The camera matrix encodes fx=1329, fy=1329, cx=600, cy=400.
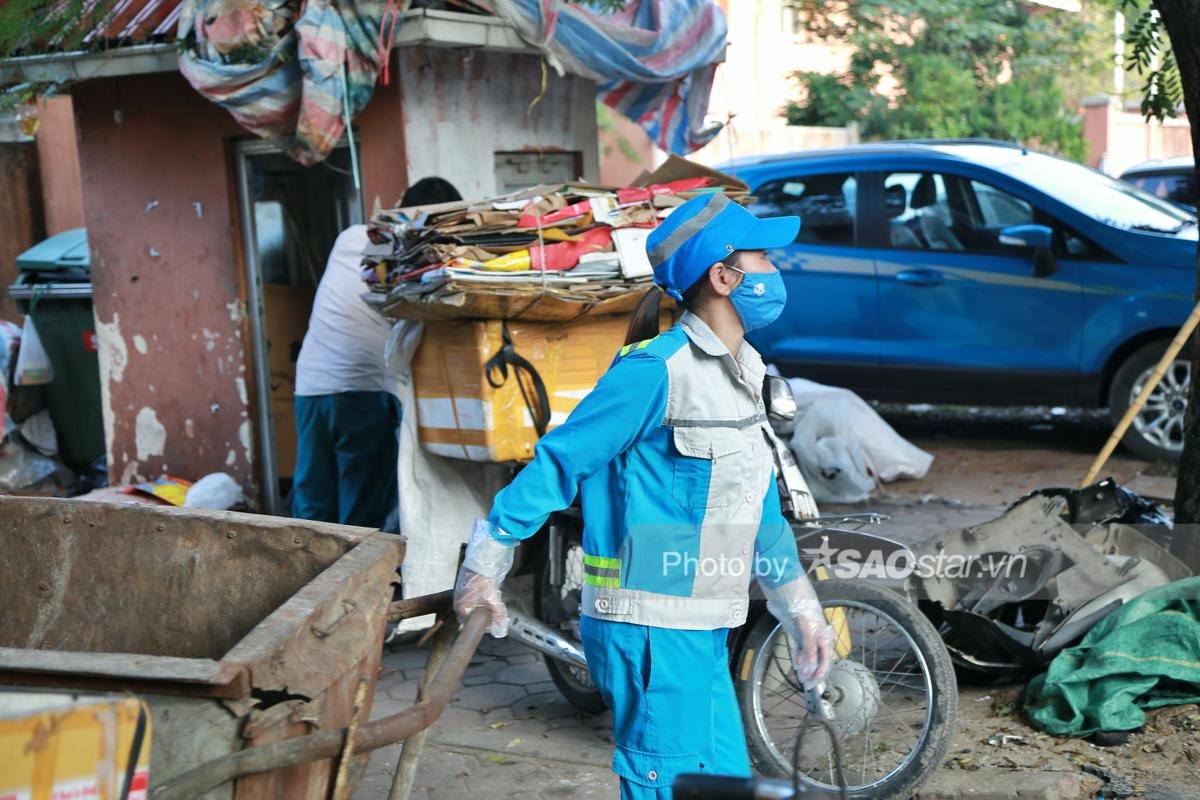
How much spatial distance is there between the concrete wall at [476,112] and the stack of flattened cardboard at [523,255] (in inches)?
63.7

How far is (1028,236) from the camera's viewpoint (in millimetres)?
8359

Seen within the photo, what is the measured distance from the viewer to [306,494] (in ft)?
20.8

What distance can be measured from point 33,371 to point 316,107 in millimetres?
3872

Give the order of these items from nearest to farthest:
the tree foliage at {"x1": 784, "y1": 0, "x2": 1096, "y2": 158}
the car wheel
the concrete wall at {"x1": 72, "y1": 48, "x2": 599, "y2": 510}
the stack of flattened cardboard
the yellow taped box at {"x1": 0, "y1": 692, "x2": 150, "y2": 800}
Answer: the yellow taped box at {"x1": 0, "y1": 692, "x2": 150, "y2": 800} → the stack of flattened cardboard → the concrete wall at {"x1": 72, "y1": 48, "x2": 599, "y2": 510} → the car wheel → the tree foliage at {"x1": 784, "y1": 0, "x2": 1096, "y2": 158}

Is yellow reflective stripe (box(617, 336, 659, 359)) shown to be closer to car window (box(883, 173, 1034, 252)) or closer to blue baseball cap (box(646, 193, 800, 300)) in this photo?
blue baseball cap (box(646, 193, 800, 300))

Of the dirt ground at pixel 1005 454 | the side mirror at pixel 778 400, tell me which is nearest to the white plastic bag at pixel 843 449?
the dirt ground at pixel 1005 454

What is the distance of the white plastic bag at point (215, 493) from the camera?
281 inches

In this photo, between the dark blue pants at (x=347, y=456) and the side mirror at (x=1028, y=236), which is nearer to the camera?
the dark blue pants at (x=347, y=456)

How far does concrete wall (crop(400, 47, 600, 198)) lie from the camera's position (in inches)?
259

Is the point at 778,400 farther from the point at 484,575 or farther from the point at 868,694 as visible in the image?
the point at 484,575

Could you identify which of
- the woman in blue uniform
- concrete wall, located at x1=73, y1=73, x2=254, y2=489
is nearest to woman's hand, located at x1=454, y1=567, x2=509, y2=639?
the woman in blue uniform

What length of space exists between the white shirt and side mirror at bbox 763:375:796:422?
212cm

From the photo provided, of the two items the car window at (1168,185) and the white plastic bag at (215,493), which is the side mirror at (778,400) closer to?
the white plastic bag at (215,493)

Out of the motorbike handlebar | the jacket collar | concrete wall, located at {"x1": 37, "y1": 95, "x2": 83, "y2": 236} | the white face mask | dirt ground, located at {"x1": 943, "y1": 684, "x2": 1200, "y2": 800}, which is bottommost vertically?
dirt ground, located at {"x1": 943, "y1": 684, "x2": 1200, "y2": 800}
